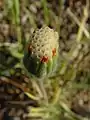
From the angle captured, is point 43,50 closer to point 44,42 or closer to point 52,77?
point 44,42

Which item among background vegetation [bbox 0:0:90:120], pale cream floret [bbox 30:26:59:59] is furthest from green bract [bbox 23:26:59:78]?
background vegetation [bbox 0:0:90:120]

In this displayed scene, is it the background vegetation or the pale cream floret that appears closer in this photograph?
the pale cream floret

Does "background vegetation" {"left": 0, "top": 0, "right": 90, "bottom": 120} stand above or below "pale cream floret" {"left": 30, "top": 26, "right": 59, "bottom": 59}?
above

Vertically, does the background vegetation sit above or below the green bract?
above

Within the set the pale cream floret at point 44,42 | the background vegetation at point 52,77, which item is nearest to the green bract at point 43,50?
the pale cream floret at point 44,42

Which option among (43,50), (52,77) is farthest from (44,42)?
(52,77)

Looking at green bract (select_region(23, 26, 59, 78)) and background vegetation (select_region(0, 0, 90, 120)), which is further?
background vegetation (select_region(0, 0, 90, 120))

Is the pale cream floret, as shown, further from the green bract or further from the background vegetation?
the background vegetation
